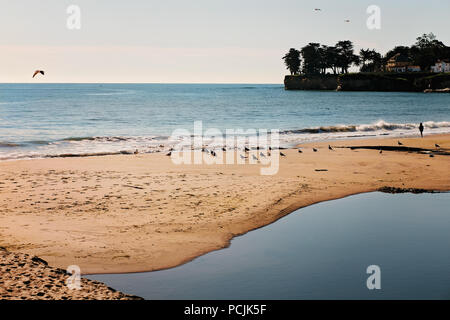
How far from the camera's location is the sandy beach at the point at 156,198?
11023mm

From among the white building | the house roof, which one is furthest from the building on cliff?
the white building

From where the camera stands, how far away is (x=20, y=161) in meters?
24.2

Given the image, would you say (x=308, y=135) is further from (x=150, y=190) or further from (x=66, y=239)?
(x=66, y=239)

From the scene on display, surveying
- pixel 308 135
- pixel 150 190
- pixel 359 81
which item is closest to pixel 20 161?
pixel 150 190

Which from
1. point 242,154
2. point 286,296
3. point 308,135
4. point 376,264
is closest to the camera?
point 286,296

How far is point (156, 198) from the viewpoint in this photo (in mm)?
15758

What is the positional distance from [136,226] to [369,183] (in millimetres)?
10119

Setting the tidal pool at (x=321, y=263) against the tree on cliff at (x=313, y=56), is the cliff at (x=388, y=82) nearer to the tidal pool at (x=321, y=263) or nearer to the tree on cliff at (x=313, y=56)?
the tree on cliff at (x=313, y=56)

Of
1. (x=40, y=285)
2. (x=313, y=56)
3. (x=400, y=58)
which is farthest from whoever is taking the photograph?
(x=313, y=56)
